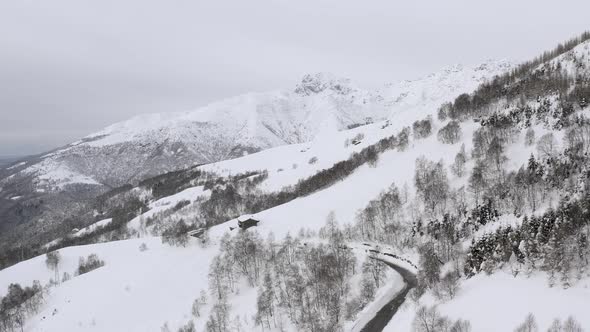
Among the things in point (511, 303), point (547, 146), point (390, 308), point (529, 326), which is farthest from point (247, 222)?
point (529, 326)

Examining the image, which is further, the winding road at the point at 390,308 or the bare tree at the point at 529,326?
the winding road at the point at 390,308

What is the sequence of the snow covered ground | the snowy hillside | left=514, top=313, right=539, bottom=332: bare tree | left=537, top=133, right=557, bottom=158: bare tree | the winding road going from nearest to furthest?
left=514, top=313, right=539, bottom=332: bare tree < the snow covered ground < the snowy hillside < the winding road < left=537, top=133, right=557, bottom=158: bare tree

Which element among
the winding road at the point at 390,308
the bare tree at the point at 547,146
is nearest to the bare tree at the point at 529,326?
the winding road at the point at 390,308

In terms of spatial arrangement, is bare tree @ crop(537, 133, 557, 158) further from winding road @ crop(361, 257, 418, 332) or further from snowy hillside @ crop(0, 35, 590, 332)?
Answer: winding road @ crop(361, 257, 418, 332)

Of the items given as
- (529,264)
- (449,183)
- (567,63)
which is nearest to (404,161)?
(449,183)

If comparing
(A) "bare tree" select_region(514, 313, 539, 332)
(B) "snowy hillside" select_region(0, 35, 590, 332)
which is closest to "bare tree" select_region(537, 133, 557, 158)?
(B) "snowy hillside" select_region(0, 35, 590, 332)

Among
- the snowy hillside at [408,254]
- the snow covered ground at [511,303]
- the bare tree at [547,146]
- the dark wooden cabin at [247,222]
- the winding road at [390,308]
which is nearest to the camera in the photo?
the snow covered ground at [511,303]

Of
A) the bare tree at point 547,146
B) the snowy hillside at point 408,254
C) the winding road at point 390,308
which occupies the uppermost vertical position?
the bare tree at point 547,146

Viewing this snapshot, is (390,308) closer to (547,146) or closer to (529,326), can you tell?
(529,326)

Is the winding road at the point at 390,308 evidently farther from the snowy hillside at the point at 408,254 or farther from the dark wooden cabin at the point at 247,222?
the dark wooden cabin at the point at 247,222
